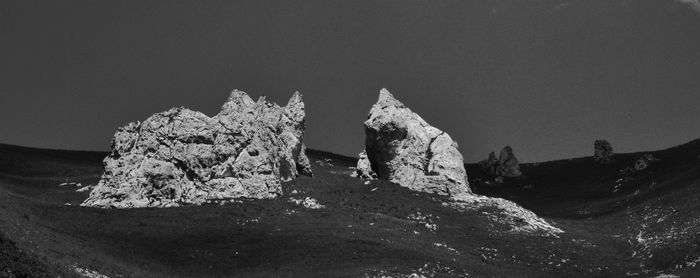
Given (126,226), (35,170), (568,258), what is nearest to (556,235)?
(568,258)

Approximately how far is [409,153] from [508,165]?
5649 cm

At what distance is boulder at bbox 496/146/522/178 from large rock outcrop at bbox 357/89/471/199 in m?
48.5

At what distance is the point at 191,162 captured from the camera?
76438 millimetres

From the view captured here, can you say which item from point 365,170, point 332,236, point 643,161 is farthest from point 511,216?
point 643,161

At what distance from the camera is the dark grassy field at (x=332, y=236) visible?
51.2 metres

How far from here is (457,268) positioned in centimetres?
5491

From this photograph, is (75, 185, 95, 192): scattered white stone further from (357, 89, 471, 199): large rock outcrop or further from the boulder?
the boulder

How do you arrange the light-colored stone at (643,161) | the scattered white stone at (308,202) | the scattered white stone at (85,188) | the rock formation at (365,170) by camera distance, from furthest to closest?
the light-colored stone at (643,161), the rock formation at (365,170), the scattered white stone at (85,188), the scattered white stone at (308,202)

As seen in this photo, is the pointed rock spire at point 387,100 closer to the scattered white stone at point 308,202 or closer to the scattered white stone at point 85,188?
the scattered white stone at point 308,202

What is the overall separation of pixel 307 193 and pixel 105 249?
31.3 meters

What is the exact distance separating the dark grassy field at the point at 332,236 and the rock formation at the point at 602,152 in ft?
138

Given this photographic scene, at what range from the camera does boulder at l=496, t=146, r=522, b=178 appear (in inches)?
5600

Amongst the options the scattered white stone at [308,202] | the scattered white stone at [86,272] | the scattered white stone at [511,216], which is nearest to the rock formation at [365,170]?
the scattered white stone at [511,216]

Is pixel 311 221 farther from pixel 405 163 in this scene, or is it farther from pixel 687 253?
pixel 687 253
